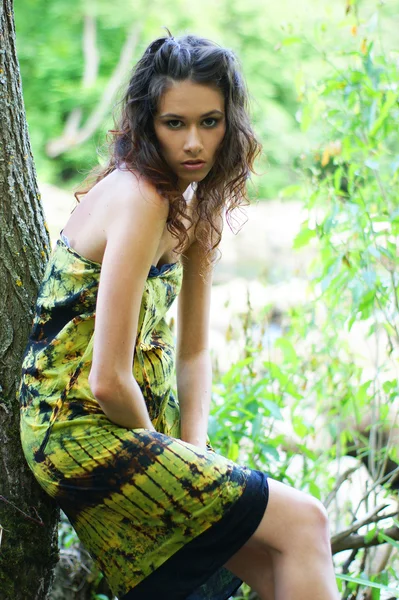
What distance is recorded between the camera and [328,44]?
259 cm

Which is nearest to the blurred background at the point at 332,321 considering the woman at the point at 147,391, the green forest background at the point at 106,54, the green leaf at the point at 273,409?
the green leaf at the point at 273,409

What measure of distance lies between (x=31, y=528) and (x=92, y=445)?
40 centimetres

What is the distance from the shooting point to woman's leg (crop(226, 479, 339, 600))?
4.92 ft

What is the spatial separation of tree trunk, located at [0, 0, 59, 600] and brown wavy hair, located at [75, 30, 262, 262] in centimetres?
22

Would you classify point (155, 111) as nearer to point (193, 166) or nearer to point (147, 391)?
point (193, 166)

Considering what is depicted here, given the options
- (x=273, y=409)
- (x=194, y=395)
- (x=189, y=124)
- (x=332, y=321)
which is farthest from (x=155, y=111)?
(x=332, y=321)

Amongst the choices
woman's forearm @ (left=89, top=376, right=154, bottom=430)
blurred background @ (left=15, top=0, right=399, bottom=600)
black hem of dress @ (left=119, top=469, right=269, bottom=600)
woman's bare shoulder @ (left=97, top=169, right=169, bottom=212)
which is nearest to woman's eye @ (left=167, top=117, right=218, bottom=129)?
woman's bare shoulder @ (left=97, top=169, right=169, bottom=212)

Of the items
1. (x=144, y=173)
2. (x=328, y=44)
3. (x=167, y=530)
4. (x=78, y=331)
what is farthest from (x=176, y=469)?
(x=328, y=44)

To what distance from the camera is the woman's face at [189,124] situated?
1618mm

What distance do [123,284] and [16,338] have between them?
47cm

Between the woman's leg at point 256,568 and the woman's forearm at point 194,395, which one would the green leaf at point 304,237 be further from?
the woman's leg at point 256,568

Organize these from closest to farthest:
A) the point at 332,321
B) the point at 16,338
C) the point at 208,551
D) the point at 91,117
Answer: the point at 208,551, the point at 16,338, the point at 332,321, the point at 91,117

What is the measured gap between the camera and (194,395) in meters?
1.98

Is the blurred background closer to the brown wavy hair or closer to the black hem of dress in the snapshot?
the brown wavy hair
